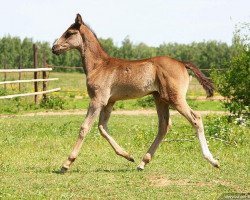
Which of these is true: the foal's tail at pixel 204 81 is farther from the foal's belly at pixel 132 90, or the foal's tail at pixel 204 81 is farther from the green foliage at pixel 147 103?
the green foliage at pixel 147 103

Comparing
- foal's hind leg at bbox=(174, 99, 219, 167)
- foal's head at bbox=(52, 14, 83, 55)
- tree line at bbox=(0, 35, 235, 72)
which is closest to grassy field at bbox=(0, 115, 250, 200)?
foal's hind leg at bbox=(174, 99, 219, 167)

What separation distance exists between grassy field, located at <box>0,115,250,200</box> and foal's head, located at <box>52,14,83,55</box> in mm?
2056

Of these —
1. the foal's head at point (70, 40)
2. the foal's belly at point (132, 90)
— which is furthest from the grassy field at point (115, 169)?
the foal's head at point (70, 40)

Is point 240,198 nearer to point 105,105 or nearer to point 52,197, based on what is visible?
point 52,197

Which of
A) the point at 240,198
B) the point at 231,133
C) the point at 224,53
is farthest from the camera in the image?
the point at 224,53

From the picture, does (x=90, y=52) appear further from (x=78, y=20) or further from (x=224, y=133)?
(x=224, y=133)

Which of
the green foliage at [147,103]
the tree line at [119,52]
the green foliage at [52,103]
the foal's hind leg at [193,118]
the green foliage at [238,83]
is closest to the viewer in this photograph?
the foal's hind leg at [193,118]

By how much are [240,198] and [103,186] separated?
2.03 meters

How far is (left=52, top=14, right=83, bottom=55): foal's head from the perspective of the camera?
11727 millimetres

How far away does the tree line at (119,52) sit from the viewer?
245ft

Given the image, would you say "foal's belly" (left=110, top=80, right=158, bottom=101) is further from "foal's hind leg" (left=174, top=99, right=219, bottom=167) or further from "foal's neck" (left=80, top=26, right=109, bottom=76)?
"foal's neck" (left=80, top=26, right=109, bottom=76)

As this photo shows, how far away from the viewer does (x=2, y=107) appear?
91.1 feet

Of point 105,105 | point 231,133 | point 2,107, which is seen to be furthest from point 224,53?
point 105,105

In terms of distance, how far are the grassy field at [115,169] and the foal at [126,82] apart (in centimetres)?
51
